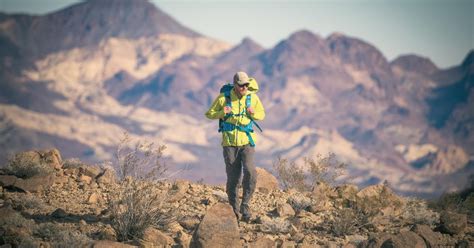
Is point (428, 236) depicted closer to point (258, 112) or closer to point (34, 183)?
point (258, 112)

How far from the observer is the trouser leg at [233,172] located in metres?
10.2

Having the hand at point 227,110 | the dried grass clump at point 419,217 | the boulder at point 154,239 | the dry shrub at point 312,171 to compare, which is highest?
the dry shrub at point 312,171

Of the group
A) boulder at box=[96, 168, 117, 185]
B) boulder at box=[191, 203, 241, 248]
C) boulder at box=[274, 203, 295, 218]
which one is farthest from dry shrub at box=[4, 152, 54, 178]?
boulder at box=[191, 203, 241, 248]

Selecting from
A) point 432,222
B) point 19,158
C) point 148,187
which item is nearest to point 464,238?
point 432,222

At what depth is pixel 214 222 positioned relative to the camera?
877cm

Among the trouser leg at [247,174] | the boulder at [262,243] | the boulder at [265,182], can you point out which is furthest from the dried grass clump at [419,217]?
the boulder at [262,243]

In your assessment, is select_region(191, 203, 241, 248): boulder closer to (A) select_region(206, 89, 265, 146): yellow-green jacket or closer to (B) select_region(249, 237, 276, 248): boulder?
(B) select_region(249, 237, 276, 248): boulder

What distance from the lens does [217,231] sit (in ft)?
28.6

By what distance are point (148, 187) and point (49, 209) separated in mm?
1973

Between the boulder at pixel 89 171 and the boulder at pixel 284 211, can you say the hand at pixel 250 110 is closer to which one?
the boulder at pixel 284 211

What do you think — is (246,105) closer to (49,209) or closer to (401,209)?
(49,209)

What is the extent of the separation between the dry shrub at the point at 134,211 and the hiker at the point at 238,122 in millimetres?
1320

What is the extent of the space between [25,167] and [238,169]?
3.76 meters

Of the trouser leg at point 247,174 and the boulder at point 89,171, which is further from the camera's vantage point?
the boulder at point 89,171
